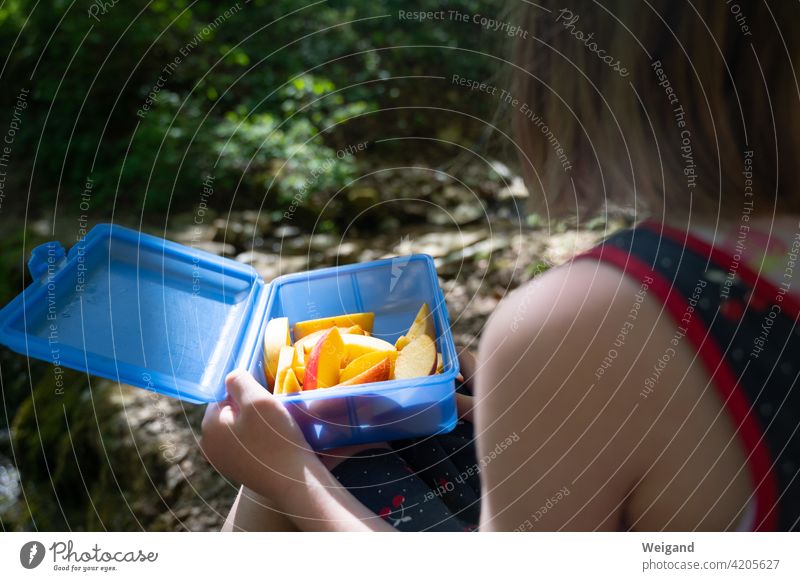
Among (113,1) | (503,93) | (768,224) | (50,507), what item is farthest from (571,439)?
(113,1)

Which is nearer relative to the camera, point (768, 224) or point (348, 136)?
point (768, 224)

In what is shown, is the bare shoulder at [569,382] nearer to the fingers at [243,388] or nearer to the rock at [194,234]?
the fingers at [243,388]

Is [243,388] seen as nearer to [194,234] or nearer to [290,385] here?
[290,385]

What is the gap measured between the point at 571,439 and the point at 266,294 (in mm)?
418

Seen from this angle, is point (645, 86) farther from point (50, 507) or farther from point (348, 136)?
point (348, 136)

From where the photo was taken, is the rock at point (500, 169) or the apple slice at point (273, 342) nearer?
the apple slice at point (273, 342)

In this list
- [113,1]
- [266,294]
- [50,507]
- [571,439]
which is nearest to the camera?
[571,439]

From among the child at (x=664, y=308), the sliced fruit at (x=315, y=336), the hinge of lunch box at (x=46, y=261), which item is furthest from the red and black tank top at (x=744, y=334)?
the hinge of lunch box at (x=46, y=261)

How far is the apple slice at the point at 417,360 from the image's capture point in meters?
0.63

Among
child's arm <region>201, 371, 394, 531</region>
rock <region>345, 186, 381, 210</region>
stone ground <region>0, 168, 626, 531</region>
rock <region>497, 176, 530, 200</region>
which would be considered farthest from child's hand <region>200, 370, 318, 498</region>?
rock <region>497, 176, 530, 200</region>

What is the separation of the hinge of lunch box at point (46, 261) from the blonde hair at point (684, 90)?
0.44m
